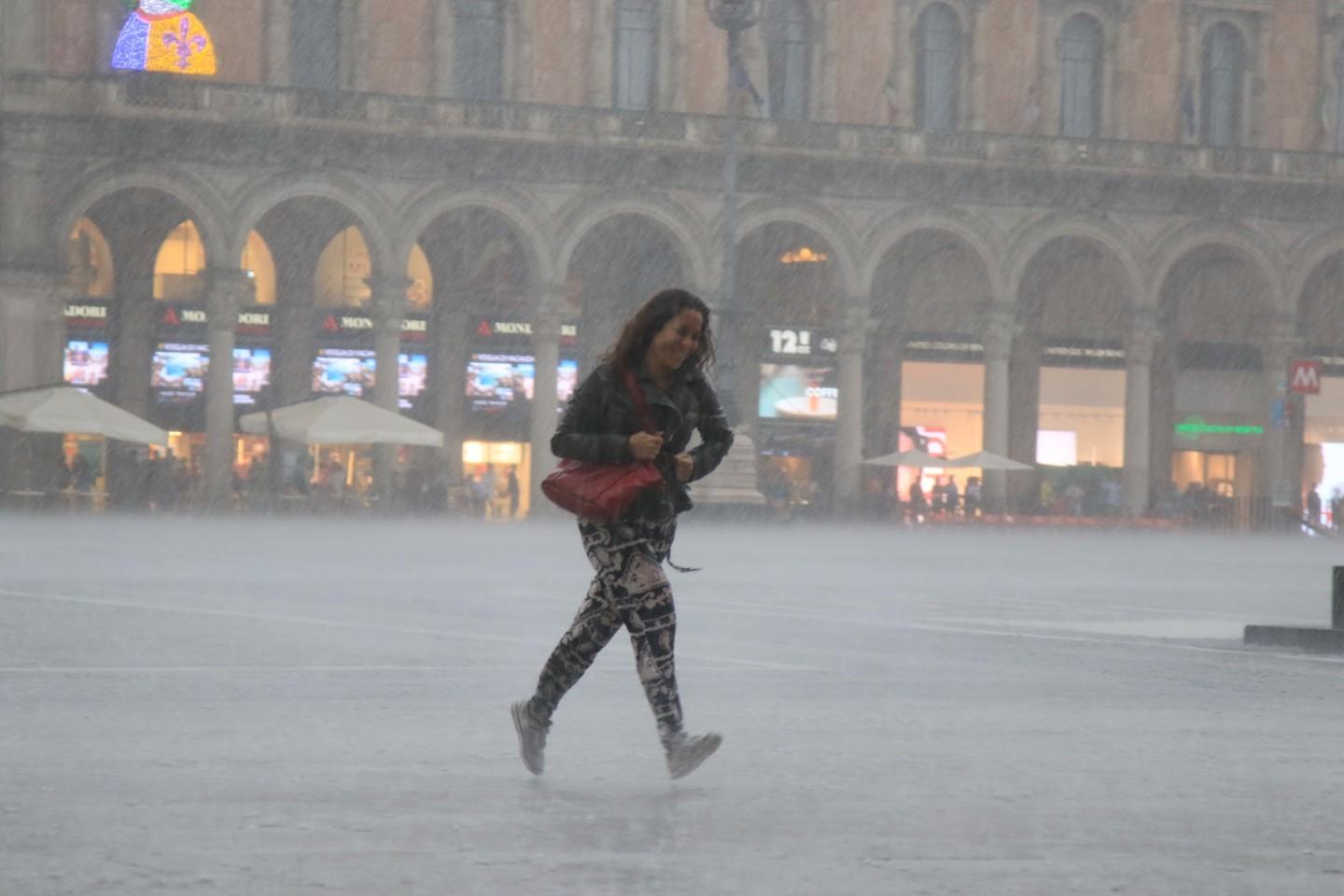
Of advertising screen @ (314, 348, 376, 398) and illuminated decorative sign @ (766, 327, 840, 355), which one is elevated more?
illuminated decorative sign @ (766, 327, 840, 355)

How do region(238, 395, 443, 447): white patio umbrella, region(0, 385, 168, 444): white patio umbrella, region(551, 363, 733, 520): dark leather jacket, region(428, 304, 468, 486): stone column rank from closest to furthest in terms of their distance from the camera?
region(551, 363, 733, 520): dark leather jacket
region(0, 385, 168, 444): white patio umbrella
region(238, 395, 443, 447): white patio umbrella
region(428, 304, 468, 486): stone column

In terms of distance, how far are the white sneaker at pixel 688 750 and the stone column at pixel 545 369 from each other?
4253cm

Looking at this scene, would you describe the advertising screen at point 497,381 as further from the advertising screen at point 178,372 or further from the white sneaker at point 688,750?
the white sneaker at point 688,750

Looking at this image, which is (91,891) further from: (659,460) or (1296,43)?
(1296,43)

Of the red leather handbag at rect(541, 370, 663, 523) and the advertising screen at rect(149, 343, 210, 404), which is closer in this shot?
the red leather handbag at rect(541, 370, 663, 523)

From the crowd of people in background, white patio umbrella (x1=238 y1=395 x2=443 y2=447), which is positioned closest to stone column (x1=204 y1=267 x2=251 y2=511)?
the crowd of people in background

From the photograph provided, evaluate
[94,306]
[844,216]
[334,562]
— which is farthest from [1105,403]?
[334,562]

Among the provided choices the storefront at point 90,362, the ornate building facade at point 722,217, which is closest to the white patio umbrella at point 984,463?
the ornate building facade at point 722,217

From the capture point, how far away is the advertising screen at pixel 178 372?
50.2 metres

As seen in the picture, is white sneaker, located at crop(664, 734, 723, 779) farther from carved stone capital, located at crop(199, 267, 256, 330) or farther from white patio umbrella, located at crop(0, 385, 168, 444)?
carved stone capital, located at crop(199, 267, 256, 330)

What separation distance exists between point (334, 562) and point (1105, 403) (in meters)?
35.6

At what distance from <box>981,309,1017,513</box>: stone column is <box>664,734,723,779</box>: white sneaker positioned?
1799 inches

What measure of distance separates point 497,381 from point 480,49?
7.22 meters

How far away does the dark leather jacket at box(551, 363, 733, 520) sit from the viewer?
722 cm
